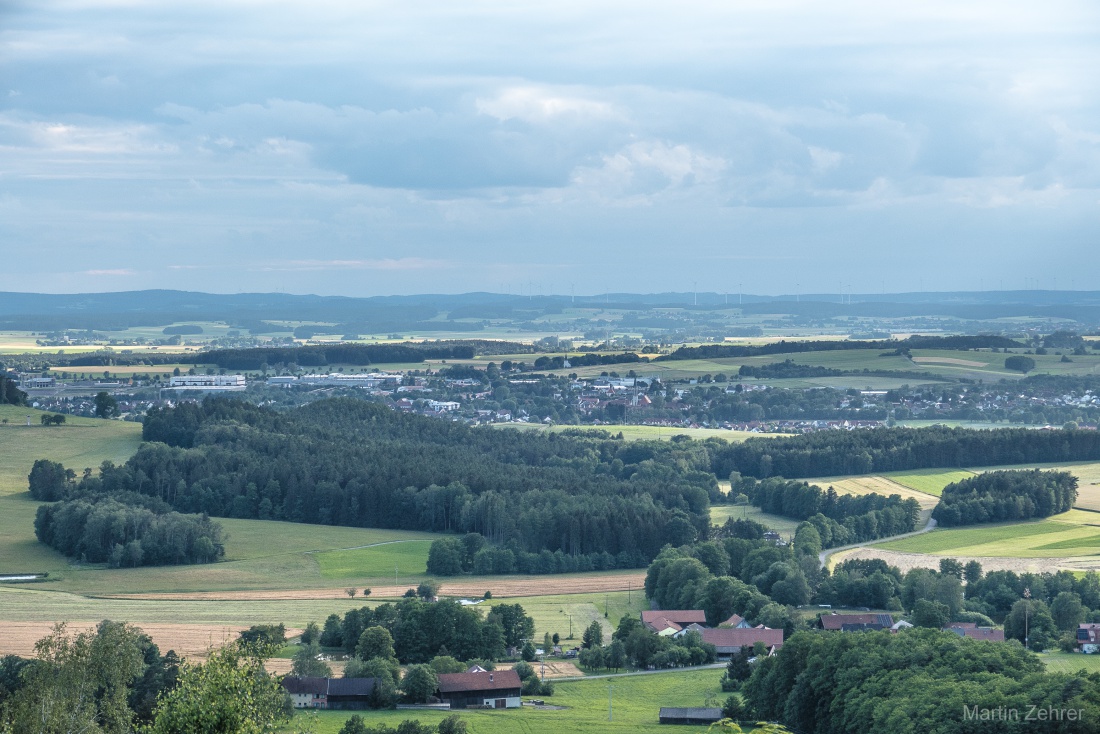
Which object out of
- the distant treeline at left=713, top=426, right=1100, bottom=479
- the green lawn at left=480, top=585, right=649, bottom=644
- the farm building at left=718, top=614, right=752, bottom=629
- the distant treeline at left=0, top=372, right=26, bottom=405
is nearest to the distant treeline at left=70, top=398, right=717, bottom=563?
the distant treeline at left=713, top=426, right=1100, bottom=479

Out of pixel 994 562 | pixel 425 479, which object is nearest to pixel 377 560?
pixel 425 479

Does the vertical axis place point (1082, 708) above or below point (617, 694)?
above

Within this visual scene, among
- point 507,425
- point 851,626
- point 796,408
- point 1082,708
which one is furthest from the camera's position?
point 796,408

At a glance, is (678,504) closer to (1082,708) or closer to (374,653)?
(374,653)

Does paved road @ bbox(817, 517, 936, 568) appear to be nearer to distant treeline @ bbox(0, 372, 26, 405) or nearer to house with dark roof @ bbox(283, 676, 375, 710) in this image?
house with dark roof @ bbox(283, 676, 375, 710)

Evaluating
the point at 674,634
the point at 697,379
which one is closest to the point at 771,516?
the point at 674,634

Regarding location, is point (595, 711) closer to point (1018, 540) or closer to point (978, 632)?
point (978, 632)

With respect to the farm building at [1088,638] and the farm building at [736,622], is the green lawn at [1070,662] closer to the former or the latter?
the farm building at [1088,638]
